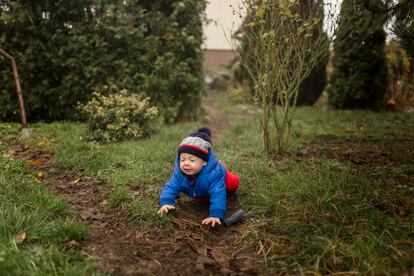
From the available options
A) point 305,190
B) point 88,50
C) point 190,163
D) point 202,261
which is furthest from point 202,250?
point 88,50

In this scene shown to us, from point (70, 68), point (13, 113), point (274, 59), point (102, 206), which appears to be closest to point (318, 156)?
point (274, 59)

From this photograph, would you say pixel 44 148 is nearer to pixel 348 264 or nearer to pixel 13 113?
pixel 13 113

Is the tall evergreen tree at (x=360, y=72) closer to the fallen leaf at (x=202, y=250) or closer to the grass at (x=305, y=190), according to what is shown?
the grass at (x=305, y=190)

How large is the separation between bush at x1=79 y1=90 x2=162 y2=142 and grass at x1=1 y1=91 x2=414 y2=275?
30 cm

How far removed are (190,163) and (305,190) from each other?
1.15m

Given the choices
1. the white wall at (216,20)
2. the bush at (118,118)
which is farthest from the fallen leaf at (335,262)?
the white wall at (216,20)

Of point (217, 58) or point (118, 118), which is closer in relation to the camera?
point (118, 118)

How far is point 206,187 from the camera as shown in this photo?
3.46 m

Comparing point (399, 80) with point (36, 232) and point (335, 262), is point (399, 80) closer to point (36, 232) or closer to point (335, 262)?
point (335, 262)

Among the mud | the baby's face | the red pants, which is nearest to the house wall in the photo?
the red pants

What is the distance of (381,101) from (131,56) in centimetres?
638

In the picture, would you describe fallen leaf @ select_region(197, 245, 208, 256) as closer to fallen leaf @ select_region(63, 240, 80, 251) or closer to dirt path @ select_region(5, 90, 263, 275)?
dirt path @ select_region(5, 90, 263, 275)

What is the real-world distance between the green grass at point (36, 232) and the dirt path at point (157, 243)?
123 millimetres

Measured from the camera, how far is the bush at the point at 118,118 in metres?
5.91
